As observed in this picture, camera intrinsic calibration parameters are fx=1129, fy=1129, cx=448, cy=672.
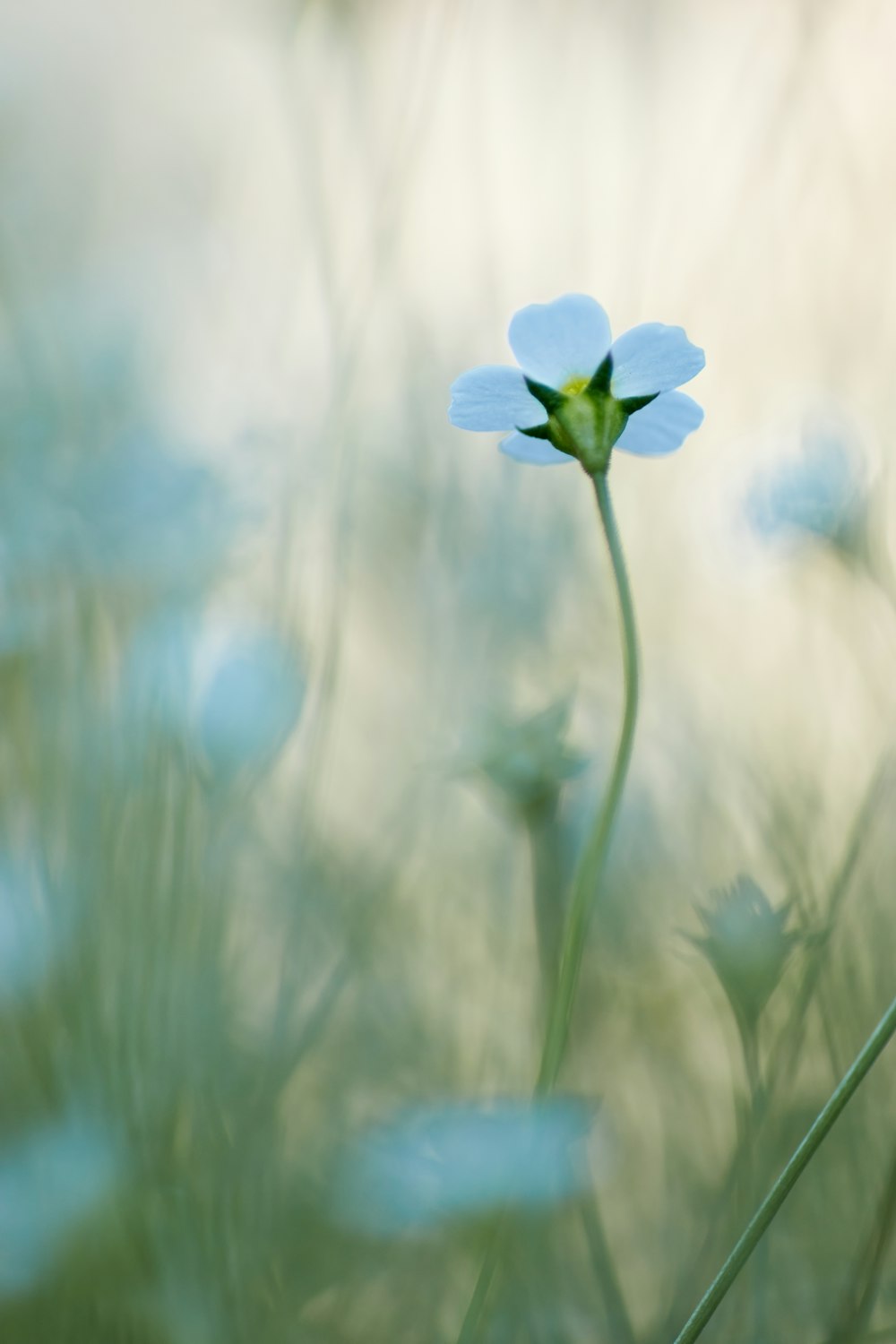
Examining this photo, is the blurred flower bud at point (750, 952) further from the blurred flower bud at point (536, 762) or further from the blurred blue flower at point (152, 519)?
the blurred blue flower at point (152, 519)

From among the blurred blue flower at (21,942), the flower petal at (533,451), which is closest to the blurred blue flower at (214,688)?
the blurred blue flower at (21,942)

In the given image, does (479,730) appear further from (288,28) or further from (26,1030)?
(288,28)

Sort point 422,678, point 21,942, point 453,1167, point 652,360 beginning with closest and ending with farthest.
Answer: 1. point 652,360
2. point 453,1167
3. point 21,942
4. point 422,678

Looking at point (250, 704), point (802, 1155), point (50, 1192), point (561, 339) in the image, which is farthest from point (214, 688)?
point (802, 1155)

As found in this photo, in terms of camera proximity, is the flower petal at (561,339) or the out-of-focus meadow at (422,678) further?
the out-of-focus meadow at (422,678)

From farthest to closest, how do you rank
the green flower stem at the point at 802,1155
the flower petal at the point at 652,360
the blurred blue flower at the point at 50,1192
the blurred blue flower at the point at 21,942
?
1. the blurred blue flower at the point at 21,942
2. the blurred blue flower at the point at 50,1192
3. the flower petal at the point at 652,360
4. the green flower stem at the point at 802,1155

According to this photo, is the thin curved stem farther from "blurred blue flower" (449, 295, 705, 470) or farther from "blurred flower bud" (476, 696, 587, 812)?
"blurred flower bud" (476, 696, 587, 812)

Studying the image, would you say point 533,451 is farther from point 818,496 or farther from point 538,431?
point 818,496

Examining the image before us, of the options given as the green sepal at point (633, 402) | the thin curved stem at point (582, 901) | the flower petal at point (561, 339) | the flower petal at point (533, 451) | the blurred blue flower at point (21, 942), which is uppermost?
the flower petal at point (561, 339)
